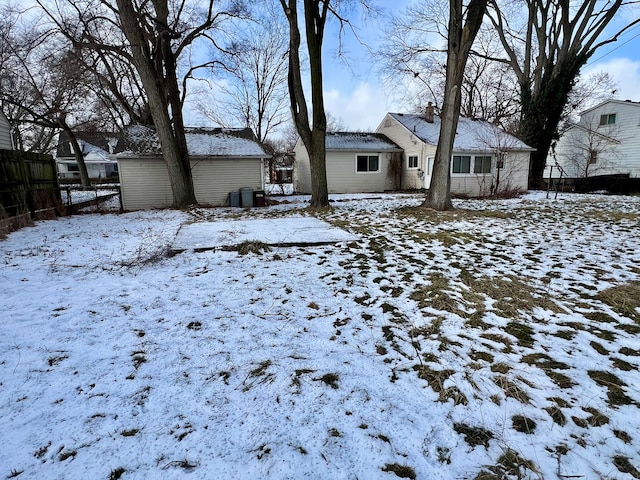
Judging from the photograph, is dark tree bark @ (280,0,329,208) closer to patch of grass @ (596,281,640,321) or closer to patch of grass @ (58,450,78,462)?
patch of grass @ (596,281,640,321)

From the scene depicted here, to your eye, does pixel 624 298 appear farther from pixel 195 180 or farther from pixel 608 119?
pixel 608 119

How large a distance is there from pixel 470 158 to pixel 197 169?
13787 millimetres

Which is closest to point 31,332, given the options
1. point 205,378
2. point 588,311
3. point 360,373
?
point 205,378

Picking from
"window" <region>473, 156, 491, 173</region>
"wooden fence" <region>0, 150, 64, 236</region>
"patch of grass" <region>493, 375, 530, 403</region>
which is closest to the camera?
"patch of grass" <region>493, 375, 530, 403</region>

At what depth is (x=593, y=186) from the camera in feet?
55.8

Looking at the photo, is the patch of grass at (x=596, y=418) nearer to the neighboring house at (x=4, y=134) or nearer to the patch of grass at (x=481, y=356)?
the patch of grass at (x=481, y=356)

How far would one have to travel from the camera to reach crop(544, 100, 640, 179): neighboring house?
21.0m

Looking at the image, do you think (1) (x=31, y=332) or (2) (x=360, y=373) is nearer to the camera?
(2) (x=360, y=373)

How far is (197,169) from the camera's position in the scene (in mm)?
14234

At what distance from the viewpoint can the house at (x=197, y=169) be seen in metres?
13.4

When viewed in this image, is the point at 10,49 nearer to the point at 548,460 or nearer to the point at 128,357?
the point at 128,357

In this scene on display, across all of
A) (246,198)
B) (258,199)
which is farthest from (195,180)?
(258,199)

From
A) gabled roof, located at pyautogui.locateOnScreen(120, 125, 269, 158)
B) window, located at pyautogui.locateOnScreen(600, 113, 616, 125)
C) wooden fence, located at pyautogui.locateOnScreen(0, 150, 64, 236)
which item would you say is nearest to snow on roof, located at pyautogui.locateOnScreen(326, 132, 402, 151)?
gabled roof, located at pyautogui.locateOnScreen(120, 125, 269, 158)

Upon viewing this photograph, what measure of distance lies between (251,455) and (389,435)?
2.35 ft
